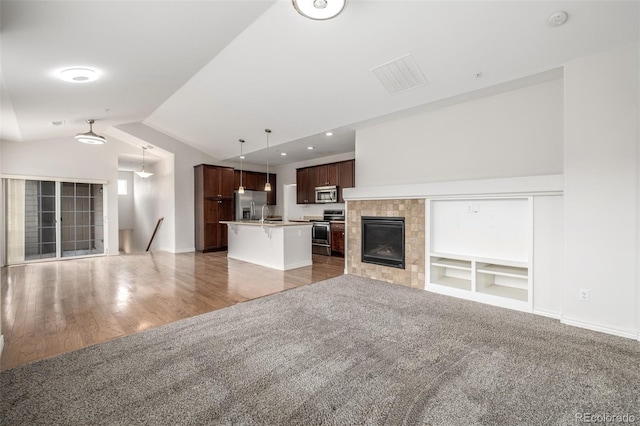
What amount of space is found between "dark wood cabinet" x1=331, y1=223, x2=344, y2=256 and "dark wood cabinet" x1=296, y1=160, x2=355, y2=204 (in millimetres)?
725

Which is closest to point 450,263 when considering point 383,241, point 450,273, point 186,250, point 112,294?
point 450,273

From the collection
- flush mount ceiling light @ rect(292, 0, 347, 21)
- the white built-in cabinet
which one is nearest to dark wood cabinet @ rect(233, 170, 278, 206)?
the white built-in cabinet

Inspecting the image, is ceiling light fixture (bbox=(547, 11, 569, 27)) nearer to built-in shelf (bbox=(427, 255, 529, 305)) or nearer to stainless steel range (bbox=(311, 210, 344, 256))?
built-in shelf (bbox=(427, 255, 529, 305))

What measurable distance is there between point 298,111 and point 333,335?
3897mm

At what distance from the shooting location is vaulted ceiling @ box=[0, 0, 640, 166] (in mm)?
2471

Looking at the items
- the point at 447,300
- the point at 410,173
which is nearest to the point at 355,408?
the point at 447,300

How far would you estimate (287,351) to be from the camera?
2395 mm

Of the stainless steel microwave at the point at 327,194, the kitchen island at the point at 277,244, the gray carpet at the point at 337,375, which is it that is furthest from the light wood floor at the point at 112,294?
the stainless steel microwave at the point at 327,194

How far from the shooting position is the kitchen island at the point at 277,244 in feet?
18.6

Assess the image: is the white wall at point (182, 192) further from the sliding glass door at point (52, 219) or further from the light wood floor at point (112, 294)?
the sliding glass door at point (52, 219)

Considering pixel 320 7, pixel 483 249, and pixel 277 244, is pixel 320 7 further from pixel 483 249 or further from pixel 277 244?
pixel 277 244

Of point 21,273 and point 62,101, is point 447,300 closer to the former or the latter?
point 62,101

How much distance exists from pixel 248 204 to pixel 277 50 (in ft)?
19.0

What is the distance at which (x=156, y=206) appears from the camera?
927 centimetres
